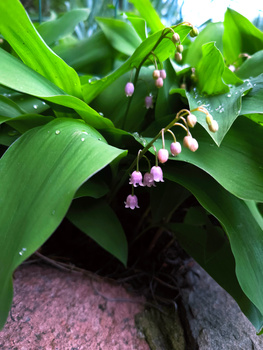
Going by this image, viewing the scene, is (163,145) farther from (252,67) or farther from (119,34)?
(119,34)

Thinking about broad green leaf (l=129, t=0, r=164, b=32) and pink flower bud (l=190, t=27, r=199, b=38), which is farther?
broad green leaf (l=129, t=0, r=164, b=32)

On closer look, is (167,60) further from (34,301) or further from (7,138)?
(34,301)

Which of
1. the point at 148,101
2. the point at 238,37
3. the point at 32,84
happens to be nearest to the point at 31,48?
the point at 32,84

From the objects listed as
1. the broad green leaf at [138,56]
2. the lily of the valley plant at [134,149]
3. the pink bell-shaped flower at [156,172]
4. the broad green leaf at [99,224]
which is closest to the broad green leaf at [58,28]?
the lily of the valley plant at [134,149]

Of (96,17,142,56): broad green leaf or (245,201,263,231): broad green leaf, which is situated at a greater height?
(96,17,142,56): broad green leaf

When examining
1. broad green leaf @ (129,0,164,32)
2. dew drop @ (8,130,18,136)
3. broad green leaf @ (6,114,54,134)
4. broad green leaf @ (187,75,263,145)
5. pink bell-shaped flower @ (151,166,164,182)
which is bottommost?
dew drop @ (8,130,18,136)

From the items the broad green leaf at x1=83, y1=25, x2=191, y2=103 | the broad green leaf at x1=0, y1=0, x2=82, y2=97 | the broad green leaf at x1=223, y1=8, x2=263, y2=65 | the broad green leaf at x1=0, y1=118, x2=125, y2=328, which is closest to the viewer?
the broad green leaf at x1=0, y1=118, x2=125, y2=328

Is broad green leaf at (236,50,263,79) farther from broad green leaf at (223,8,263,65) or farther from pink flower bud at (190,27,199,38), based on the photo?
pink flower bud at (190,27,199,38)

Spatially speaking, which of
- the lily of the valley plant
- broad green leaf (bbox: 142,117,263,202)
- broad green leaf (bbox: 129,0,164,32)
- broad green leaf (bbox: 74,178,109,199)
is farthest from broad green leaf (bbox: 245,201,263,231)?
broad green leaf (bbox: 129,0,164,32)
